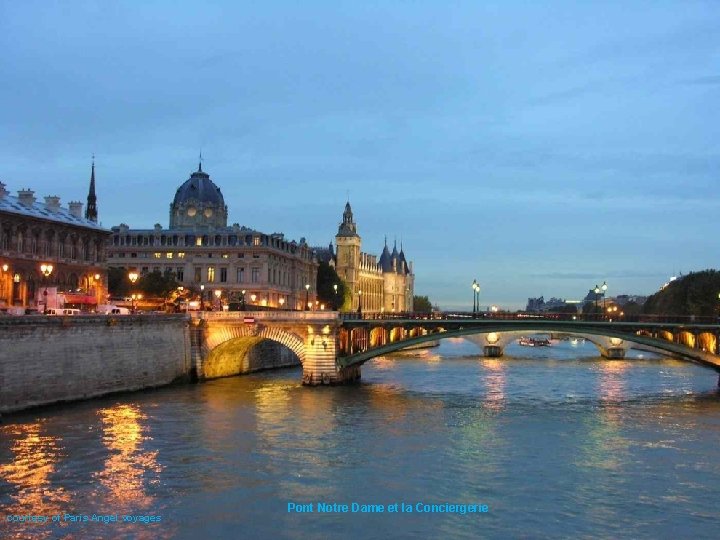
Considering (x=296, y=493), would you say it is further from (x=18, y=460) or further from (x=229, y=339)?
(x=229, y=339)

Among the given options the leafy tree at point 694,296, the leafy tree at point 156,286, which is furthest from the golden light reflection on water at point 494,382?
the leafy tree at point 156,286

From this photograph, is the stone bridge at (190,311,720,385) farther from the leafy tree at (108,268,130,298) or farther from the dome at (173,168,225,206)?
the dome at (173,168,225,206)

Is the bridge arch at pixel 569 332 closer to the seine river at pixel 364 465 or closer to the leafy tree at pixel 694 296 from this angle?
the seine river at pixel 364 465

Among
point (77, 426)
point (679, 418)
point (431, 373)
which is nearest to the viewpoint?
point (77, 426)

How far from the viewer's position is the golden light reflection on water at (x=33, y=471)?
27.4 meters

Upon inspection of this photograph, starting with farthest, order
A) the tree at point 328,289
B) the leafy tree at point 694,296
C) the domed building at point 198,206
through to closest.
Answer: the tree at point 328,289 < the domed building at point 198,206 < the leafy tree at point 694,296

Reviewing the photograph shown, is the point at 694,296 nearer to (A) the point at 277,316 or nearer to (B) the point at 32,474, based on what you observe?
(A) the point at 277,316

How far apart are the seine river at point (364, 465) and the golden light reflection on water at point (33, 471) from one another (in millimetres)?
92

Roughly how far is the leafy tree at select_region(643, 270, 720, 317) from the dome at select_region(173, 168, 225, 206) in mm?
67629

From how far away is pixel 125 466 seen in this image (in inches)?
1296

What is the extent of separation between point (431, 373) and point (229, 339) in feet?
68.3

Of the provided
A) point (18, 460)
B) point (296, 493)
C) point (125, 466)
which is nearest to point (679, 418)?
point (296, 493)

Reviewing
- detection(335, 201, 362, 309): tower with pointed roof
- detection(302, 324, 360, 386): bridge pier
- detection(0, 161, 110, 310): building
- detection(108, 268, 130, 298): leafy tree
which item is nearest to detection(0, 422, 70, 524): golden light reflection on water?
detection(0, 161, 110, 310): building

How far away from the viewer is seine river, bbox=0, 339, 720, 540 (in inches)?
1030
